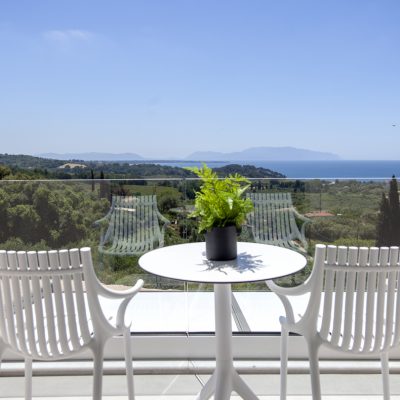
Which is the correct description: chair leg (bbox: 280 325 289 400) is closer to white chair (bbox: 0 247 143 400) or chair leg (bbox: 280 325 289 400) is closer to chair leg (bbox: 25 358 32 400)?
white chair (bbox: 0 247 143 400)

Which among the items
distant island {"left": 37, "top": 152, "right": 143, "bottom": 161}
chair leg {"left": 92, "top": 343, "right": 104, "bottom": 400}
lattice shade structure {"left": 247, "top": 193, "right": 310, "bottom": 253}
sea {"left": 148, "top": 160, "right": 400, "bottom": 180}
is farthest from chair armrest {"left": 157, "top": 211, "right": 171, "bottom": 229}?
distant island {"left": 37, "top": 152, "right": 143, "bottom": 161}

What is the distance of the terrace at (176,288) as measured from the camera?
2.78m

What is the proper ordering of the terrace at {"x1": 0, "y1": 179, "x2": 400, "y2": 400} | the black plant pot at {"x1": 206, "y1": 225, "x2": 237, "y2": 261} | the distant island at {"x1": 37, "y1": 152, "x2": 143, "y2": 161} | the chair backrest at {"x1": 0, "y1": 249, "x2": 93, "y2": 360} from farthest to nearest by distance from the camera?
the distant island at {"x1": 37, "y1": 152, "x2": 143, "y2": 161}
the terrace at {"x1": 0, "y1": 179, "x2": 400, "y2": 400}
the black plant pot at {"x1": 206, "y1": 225, "x2": 237, "y2": 261}
the chair backrest at {"x1": 0, "y1": 249, "x2": 93, "y2": 360}

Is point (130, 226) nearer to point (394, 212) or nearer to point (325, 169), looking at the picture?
point (394, 212)

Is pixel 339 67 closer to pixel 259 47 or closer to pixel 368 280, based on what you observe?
pixel 259 47

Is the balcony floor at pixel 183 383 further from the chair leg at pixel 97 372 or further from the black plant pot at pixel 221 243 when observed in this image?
the black plant pot at pixel 221 243

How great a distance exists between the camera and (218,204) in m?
2.12

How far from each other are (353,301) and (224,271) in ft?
1.78

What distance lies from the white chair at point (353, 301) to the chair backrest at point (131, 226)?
4.84ft

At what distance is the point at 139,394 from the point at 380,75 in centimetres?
2726

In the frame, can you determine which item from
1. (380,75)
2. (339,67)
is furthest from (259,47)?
(339,67)

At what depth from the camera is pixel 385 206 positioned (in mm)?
3148

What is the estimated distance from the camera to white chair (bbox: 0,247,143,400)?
1.78m

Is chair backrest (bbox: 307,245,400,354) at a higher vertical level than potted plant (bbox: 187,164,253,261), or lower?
lower
